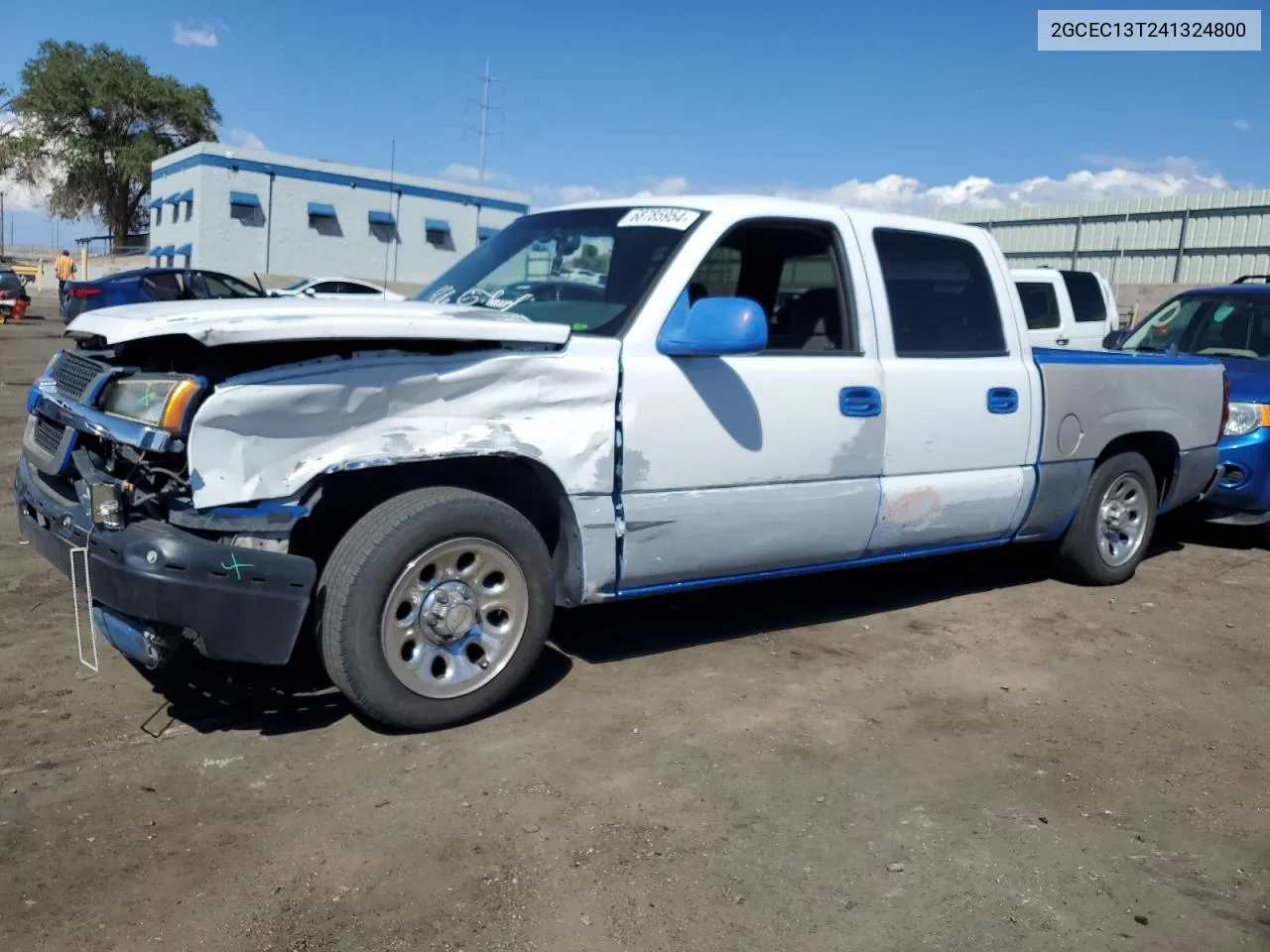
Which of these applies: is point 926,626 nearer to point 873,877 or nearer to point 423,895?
point 873,877

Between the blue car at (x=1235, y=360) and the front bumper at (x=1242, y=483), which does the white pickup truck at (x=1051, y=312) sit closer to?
the blue car at (x=1235, y=360)

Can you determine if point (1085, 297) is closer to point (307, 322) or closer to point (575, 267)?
point (575, 267)

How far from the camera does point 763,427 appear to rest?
14.2 feet

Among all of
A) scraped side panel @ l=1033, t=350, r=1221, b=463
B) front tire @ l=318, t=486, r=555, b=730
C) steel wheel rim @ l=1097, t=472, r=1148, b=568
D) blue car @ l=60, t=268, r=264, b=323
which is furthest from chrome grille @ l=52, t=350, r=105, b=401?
blue car @ l=60, t=268, r=264, b=323

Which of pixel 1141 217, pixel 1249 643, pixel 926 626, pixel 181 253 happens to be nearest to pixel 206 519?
pixel 926 626

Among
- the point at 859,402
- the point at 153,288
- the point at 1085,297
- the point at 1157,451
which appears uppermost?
the point at 1085,297

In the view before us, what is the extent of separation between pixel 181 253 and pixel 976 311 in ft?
120

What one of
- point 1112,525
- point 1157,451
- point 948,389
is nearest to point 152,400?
point 948,389

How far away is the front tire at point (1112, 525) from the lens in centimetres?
593

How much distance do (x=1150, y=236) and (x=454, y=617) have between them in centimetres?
2099

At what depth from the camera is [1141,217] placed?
69.9 ft

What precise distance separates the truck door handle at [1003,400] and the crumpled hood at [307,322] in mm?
2246

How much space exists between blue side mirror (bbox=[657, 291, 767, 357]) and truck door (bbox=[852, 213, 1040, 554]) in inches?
38.2

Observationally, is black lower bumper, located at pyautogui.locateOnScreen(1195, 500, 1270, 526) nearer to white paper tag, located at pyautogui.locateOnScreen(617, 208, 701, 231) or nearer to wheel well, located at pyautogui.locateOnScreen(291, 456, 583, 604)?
white paper tag, located at pyautogui.locateOnScreen(617, 208, 701, 231)
